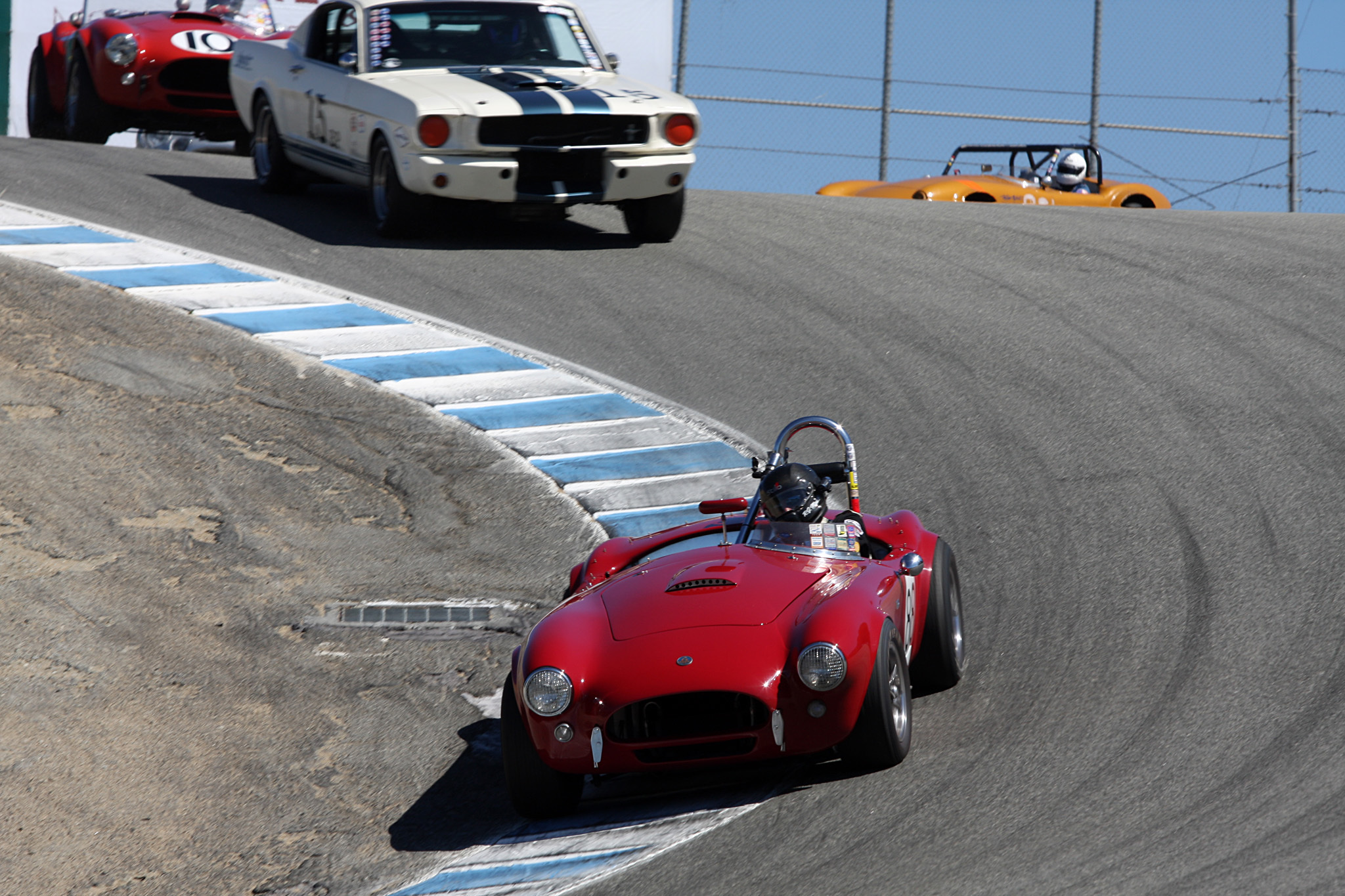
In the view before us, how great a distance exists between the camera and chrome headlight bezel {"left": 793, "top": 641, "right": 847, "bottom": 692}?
4.72 metres

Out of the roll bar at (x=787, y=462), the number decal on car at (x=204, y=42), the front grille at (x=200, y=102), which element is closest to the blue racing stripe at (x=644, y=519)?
the roll bar at (x=787, y=462)

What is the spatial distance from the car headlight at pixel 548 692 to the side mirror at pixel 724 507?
1221 mm

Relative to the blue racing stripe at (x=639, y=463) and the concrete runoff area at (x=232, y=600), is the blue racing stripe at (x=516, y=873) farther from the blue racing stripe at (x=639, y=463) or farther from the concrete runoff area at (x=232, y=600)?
the blue racing stripe at (x=639, y=463)

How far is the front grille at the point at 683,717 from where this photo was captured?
4762 mm

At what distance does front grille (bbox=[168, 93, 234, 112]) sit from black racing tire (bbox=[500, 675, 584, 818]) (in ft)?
32.5

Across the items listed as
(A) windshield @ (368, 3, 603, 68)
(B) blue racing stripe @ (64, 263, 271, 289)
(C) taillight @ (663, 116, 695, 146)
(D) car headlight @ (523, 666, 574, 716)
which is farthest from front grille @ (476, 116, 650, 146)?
(D) car headlight @ (523, 666, 574, 716)

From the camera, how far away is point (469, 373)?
9.20 m

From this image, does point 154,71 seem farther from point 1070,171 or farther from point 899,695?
point 899,695

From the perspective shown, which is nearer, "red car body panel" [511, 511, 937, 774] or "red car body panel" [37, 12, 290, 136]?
"red car body panel" [511, 511, 937, 774]

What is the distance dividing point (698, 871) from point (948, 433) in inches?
183

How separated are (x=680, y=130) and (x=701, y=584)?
20.0 ft

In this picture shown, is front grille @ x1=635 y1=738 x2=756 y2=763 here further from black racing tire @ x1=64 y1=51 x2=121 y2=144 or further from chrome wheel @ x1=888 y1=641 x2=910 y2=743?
black racing tire @ x1=64 y1=51 x2=121 y2=144

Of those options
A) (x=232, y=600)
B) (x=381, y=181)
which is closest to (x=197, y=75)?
(x=381, y=181)

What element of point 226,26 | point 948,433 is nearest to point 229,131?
point 226,26
